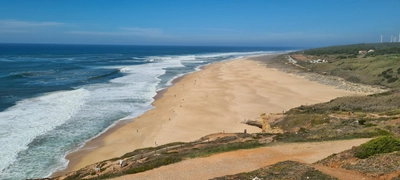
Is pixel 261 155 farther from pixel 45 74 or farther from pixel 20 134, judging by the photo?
pixel 45 74

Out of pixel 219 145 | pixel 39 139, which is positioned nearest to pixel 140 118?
pixel 39 139

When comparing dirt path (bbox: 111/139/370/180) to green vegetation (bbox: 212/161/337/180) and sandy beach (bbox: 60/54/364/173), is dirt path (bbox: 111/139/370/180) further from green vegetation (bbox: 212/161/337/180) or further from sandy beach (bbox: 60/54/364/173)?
sandy beach (bbox: 60/54/364/173)

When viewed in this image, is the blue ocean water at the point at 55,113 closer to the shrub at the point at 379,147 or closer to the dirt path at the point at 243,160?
the dirt path at the point at 243,160

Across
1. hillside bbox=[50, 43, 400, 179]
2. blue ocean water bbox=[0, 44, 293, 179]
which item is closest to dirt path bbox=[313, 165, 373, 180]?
hillside bbox=[50, 43, 400, 179]

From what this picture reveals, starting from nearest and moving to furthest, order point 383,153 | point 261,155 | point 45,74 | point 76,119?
1. point 383,153
2. point 261,155
3. point 76,119
4. point 45,74

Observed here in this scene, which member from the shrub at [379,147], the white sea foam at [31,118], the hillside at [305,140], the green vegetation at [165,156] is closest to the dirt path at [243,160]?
the green vegetation at [165,156]

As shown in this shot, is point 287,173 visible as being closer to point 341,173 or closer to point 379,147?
point 341,173
